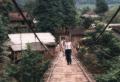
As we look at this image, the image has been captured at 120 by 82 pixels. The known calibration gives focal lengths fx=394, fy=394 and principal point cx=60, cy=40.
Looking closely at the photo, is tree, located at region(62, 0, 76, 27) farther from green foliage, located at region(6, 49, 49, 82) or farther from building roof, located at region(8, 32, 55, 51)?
green foliage, located at region(6, 49, 49, 82)

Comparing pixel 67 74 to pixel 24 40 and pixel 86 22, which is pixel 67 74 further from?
pixel 86 22

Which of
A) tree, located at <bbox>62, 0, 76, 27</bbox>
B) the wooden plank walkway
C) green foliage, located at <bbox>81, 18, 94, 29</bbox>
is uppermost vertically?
the wooden plank walkway

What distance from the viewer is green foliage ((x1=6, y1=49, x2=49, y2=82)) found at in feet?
42.8

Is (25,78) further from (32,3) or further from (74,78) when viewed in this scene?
(32,3)

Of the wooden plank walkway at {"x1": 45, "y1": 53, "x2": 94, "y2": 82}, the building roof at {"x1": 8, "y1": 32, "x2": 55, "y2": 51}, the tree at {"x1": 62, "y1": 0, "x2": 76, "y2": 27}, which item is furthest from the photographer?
the tree at {"x1": 62, "y1": 0, "x2": 76, "y2": 27}

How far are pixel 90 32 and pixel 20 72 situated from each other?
21.4 ft

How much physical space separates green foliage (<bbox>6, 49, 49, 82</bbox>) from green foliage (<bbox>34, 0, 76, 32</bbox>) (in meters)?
15.4

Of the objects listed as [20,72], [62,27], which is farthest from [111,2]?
[20,72]

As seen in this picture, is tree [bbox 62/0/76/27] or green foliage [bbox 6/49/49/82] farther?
tree [bbox 62/0/76/27]

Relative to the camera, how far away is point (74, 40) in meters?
30.1

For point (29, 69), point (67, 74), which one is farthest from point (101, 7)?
point (67, 74)

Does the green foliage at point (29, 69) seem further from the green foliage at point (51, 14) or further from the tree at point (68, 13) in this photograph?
the tree at point (68, 13)

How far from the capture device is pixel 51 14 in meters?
30.5

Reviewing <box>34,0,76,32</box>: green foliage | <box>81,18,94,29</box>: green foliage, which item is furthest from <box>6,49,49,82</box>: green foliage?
<box>81,18,94,29</box>: green foliage
